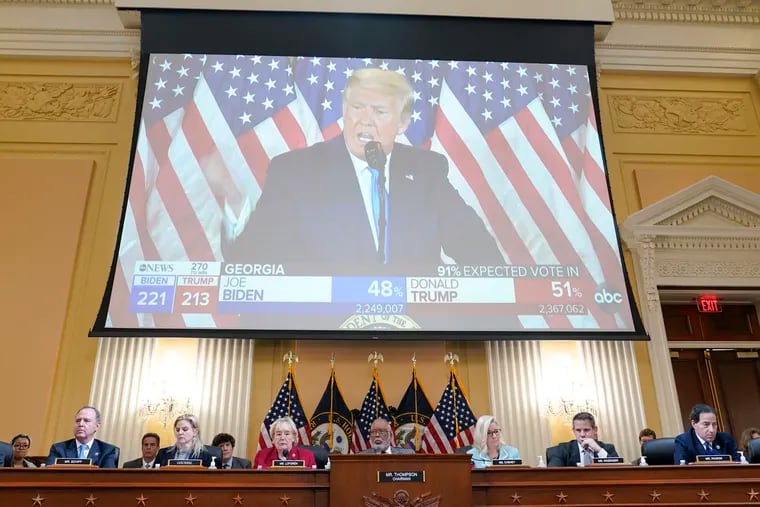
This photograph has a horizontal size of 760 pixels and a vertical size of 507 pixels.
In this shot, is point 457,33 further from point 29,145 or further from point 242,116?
point 29,145

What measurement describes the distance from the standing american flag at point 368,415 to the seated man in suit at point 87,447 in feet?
7.62

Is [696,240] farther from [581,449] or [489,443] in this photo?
[489,443]

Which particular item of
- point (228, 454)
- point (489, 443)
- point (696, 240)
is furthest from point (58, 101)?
point (696, 240)

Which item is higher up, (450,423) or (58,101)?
(58,101)

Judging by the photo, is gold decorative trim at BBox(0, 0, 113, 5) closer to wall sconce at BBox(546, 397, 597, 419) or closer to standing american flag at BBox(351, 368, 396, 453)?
standing american flag at BBox(351, 368, 396, 453)

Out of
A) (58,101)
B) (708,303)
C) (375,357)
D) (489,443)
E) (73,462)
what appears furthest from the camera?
(58,101)

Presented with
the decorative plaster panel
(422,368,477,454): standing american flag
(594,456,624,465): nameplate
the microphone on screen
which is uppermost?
the microphone on screen

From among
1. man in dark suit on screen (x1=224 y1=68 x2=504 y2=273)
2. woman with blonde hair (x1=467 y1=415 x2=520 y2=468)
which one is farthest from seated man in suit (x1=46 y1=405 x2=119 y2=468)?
woman with blonde hair (x1=467 y1=415 x2=520 y2=468)

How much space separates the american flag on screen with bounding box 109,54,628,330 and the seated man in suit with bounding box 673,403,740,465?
6.42 ft

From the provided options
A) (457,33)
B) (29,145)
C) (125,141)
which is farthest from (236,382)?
(457,33)

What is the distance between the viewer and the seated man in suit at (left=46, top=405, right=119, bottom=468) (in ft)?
14.4

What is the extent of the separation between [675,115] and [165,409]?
21.4ft

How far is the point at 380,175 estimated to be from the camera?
22.5 feet

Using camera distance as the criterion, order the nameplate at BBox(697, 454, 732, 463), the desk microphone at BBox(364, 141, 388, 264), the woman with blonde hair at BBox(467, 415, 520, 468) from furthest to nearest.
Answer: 1. the desk microphone at BBox(364, 141, 388, 264)
2. the woman with blonde hair at BBox(467, 415, 520, 468)
3. the nameplate at BBox(697, 454, 732, 463)
